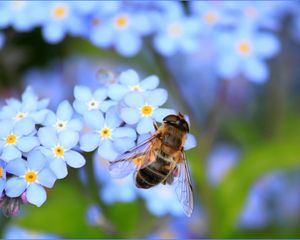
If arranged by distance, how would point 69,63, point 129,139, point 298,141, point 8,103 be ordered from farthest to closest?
1. point 69,63
2. point 298,141
3. point 8,103
4. point 129,139

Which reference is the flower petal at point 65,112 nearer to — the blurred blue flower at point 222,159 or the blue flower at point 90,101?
the blue flower at point 90,101

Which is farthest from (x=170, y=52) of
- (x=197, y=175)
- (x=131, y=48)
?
(x=197, y=175)

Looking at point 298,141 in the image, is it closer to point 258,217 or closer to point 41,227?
point 258,217

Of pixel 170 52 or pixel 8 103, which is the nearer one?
pixel 8 103

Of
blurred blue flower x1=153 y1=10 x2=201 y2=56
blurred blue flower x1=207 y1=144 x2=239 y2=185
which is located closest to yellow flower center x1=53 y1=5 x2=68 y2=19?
blurred blue flower x1=153 y1=10 x2=201 y2=56

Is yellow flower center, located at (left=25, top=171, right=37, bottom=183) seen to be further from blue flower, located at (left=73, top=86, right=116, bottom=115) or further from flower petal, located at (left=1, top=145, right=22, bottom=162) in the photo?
blue flower, located at (left=73, top=86, right=116, bottom=115)

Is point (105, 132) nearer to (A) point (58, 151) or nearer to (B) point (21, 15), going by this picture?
(A) point (58, 151)

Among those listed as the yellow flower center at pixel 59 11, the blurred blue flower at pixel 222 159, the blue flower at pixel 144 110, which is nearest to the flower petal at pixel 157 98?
the blue flower at pixel 144 110
